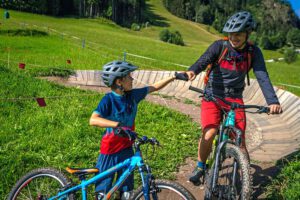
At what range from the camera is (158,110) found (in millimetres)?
10250

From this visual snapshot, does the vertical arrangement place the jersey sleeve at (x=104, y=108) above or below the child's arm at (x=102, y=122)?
above

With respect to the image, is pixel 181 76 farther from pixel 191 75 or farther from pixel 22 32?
pixel 22 32

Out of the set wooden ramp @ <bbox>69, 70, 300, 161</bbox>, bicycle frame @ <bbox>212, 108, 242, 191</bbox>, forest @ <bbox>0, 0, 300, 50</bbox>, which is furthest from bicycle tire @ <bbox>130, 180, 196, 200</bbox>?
forest @ <bbox>0, 0, 300, 50</bbox>

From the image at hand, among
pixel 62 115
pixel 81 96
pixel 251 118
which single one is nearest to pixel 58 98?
pixel 81 96

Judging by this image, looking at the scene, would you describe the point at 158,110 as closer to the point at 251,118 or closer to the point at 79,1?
the point at 251,118

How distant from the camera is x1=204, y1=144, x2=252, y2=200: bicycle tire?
4309 mm

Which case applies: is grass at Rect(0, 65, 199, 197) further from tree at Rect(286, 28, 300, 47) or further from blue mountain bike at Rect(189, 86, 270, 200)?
tree at Rect(286, 28, 300, 47)

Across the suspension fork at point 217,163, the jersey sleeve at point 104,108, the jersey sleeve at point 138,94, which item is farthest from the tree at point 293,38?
the jersey sleeve at point 104,108

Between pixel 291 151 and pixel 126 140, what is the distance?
464cm

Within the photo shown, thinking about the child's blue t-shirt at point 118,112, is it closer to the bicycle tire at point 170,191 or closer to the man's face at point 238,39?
the bicycle tire at point 170,191

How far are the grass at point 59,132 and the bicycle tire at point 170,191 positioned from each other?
244 centimetres

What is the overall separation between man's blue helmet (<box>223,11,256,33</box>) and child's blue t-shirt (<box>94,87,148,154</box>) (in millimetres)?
1528

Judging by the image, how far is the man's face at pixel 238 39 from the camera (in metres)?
5.02

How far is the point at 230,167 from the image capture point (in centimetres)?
461
